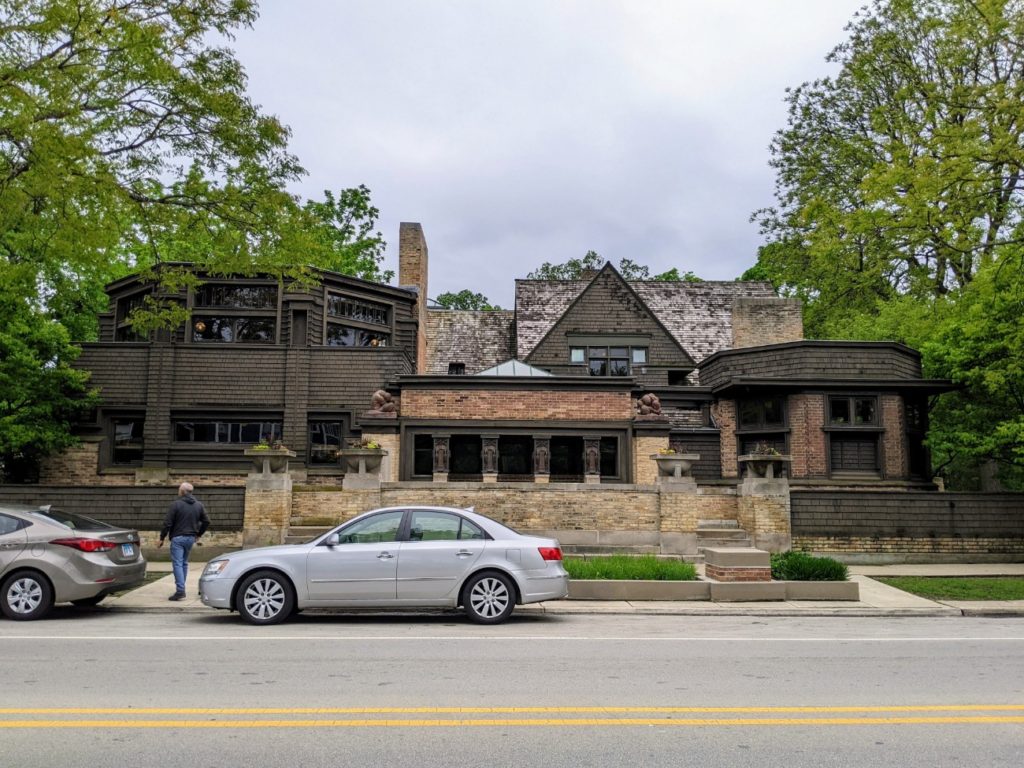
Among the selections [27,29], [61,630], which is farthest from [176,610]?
[27,29]

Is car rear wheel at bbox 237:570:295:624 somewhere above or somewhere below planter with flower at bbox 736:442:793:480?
below

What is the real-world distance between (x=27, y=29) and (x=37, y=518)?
827 cm

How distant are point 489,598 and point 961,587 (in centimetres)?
938

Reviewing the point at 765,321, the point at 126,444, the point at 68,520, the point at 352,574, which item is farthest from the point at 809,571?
the point at 126,444

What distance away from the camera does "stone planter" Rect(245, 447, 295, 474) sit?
17.8 m

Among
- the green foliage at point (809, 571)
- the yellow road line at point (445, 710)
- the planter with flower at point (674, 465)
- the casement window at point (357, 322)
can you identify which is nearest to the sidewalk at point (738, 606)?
the green foliage at point (809, 571)

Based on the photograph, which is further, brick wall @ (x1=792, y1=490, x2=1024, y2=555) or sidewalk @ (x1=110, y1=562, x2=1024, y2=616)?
brick wall @ (x1=792, y1=490, x2=1024, y2=555)

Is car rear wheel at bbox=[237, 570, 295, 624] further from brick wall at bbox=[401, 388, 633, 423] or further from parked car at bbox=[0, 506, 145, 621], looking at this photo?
brick wall at bbox=[401, 388, 633, 423]

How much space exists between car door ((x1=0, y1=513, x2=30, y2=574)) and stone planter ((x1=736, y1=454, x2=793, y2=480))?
46.7 feet

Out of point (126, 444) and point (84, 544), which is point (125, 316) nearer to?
point (126, 444)

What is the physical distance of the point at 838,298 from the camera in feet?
121

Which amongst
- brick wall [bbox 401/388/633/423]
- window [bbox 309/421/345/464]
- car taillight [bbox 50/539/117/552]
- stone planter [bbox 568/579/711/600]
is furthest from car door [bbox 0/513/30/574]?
window [bbox 309/421/345/464]

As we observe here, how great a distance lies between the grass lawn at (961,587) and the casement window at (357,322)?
19.6m

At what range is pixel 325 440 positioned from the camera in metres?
27.6
